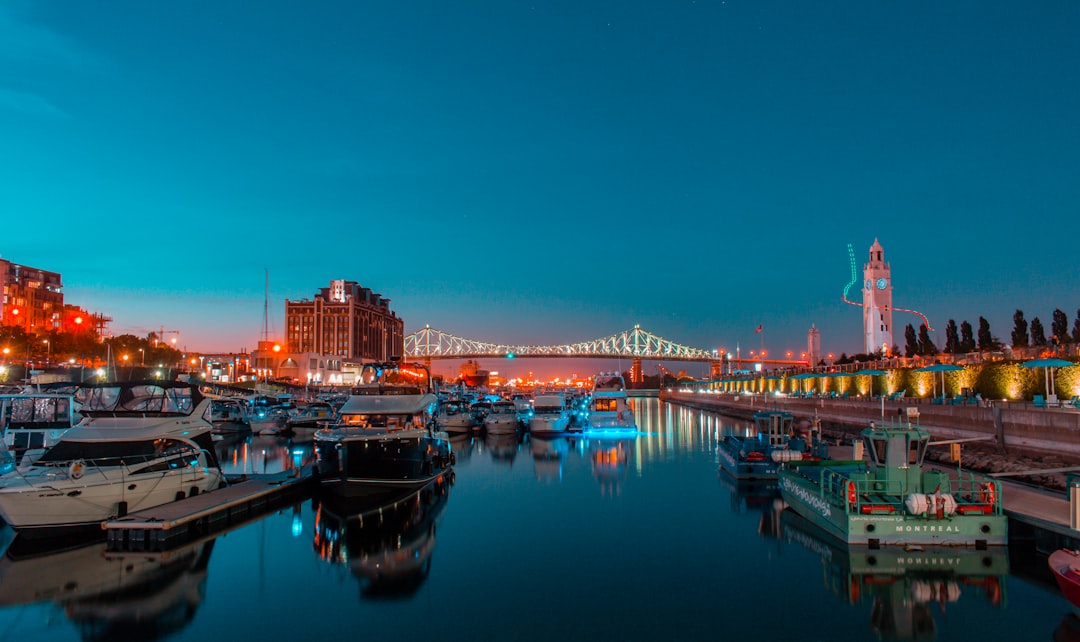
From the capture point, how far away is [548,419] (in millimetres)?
52656

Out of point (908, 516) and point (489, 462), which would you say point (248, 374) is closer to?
point (489, 462)

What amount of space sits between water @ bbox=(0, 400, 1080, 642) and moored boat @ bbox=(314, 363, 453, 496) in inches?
51.7

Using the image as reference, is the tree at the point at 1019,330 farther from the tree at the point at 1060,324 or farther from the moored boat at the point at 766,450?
the moored boat at the point at 766,450

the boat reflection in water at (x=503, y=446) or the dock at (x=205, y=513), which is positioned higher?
the dock at (x=205, y=513)

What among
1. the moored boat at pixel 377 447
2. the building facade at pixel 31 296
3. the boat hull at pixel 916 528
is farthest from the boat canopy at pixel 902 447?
the building facade at pixel 31 296

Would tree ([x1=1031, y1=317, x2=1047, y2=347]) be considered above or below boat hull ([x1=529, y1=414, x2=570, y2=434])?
above

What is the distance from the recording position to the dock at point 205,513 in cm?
1766

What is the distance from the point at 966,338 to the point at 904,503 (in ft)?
209

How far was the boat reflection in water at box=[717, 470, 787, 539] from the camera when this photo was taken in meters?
21.6

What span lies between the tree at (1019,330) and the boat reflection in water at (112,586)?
2450 inches

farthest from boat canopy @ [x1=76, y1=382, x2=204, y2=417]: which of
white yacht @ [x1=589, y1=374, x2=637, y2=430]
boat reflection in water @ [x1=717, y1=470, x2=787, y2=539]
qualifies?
white yacht @ [x1=589, y1=374, x2=637, y2=430]

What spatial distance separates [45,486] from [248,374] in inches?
5339

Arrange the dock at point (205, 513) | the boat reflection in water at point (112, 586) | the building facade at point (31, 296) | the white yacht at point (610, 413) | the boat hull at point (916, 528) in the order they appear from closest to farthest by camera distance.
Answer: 1. the boat reflection in water at point (112, 586)
2. the boat hull at point (916, 528)
3. the dock at point (205, 513)
4. the white yacht at point (610, 413)
5. the building facade at point (31, 296)

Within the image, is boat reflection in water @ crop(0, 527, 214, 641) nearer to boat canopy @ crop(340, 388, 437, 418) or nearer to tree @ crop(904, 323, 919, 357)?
boat canopy @ crop(340, 388, 437, 418)
